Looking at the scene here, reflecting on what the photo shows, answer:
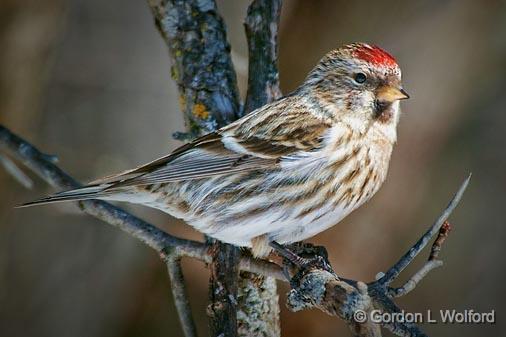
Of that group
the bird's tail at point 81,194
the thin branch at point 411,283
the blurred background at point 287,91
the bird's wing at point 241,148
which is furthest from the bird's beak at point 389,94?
the blurred background at point 287,91

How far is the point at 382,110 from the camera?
3506 millimetres

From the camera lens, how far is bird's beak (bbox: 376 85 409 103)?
3.42m

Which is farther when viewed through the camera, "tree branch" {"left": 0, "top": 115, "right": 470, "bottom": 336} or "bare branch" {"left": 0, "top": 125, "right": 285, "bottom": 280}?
"bare branch" {"left": 0, "top": 125, "right": 285, "bottom": 280}

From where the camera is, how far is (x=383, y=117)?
3.51m

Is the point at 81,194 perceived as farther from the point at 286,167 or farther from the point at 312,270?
the point at 312,270

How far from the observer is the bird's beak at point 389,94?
342 cm

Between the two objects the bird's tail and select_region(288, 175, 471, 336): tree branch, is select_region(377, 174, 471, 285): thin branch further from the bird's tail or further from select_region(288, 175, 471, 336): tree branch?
the bird's tail

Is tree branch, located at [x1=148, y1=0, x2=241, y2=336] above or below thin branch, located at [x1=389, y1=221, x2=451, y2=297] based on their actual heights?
above

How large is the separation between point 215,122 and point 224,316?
90 cm

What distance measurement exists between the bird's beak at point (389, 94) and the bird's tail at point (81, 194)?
1.13 meters

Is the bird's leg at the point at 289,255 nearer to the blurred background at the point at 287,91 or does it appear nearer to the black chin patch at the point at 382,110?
the black chin patch at the point at 382,110

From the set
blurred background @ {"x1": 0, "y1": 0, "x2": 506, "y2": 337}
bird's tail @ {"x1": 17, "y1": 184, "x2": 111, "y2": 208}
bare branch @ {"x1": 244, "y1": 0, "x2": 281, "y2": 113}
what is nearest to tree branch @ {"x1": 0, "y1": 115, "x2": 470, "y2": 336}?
bird's tail @ {"x1": 17, "y1": 184, "x2": 111, "y2": 208}

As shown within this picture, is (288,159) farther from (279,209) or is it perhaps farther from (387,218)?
(387,218)

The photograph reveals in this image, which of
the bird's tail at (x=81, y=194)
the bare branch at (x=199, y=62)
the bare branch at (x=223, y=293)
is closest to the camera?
the bare branch at (x=223, y=293)
